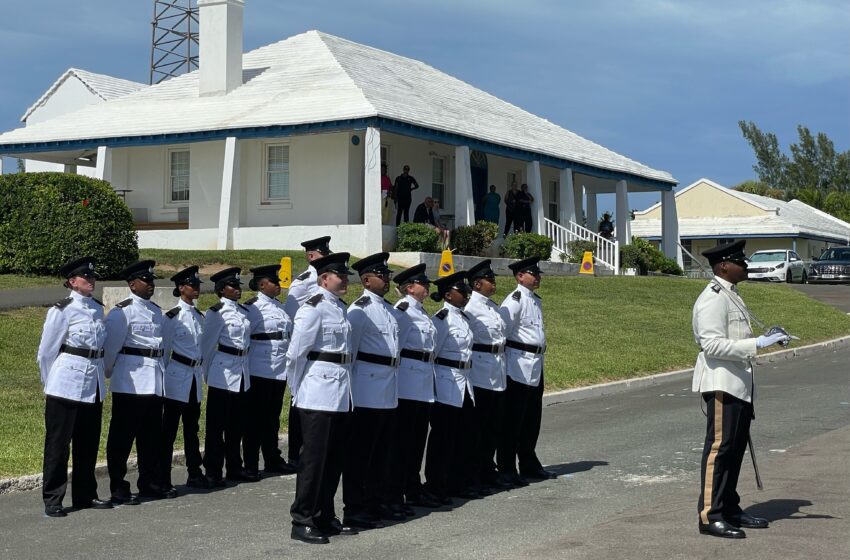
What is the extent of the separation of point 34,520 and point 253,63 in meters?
26.6

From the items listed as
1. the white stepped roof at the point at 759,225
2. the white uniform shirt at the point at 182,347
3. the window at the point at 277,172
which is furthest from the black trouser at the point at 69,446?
the white stepped roof at the point at 759,225

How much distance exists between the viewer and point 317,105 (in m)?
28.8

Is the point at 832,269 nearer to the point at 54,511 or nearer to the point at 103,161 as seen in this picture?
the point at 103,161

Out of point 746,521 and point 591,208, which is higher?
point 591,208

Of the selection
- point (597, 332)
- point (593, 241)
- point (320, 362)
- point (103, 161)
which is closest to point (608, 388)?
point (597, 332)

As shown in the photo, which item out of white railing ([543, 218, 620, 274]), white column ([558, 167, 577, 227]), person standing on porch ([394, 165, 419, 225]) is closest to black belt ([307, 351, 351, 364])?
person standing on porch ([394, 165, 419, 225])

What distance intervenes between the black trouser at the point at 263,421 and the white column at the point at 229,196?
59.1ft

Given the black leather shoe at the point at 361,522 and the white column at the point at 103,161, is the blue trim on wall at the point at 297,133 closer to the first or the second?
the white column at the point at 103,161

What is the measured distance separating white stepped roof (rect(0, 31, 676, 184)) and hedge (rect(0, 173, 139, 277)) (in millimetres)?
7948

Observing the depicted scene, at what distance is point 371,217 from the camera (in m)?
27.5

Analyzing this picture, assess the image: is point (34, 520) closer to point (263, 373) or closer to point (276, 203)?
point (263, 373)

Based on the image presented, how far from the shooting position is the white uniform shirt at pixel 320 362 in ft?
27.8

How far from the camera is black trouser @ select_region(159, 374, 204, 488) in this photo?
10.2 meters

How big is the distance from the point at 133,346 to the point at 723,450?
4.88 meters
